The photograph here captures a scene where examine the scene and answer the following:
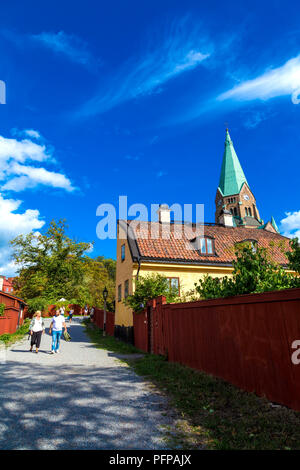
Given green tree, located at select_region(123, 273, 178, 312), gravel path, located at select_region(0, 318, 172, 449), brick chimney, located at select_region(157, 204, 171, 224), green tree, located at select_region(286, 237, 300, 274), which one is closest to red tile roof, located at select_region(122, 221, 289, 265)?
brick chimney, located at select_region(157, 204, 171, 224)

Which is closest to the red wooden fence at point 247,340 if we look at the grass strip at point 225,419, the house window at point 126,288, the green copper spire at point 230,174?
the grass strip at point 225,419

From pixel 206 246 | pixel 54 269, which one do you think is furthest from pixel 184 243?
pixel 54 269

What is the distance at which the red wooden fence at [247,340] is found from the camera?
14.4 feet

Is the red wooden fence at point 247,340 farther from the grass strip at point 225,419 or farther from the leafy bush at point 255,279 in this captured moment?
the leafy bush at point 255,279

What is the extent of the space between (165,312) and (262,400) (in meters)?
5.37

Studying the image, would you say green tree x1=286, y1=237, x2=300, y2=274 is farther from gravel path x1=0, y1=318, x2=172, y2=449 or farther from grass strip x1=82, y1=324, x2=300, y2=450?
gravel path x1=0, y1=318, x2=172, y2=449

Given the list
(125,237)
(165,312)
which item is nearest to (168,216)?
(125,237)

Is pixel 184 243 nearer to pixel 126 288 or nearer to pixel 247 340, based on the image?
pixel 126 288

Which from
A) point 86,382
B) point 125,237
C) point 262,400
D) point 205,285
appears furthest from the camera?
point 125,237

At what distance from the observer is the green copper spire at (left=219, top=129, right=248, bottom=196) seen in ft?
261

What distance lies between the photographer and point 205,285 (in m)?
8.38

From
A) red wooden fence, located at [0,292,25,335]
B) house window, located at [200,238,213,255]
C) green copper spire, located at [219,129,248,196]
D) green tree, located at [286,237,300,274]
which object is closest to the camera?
green tree, located at [286,237,300,274]
